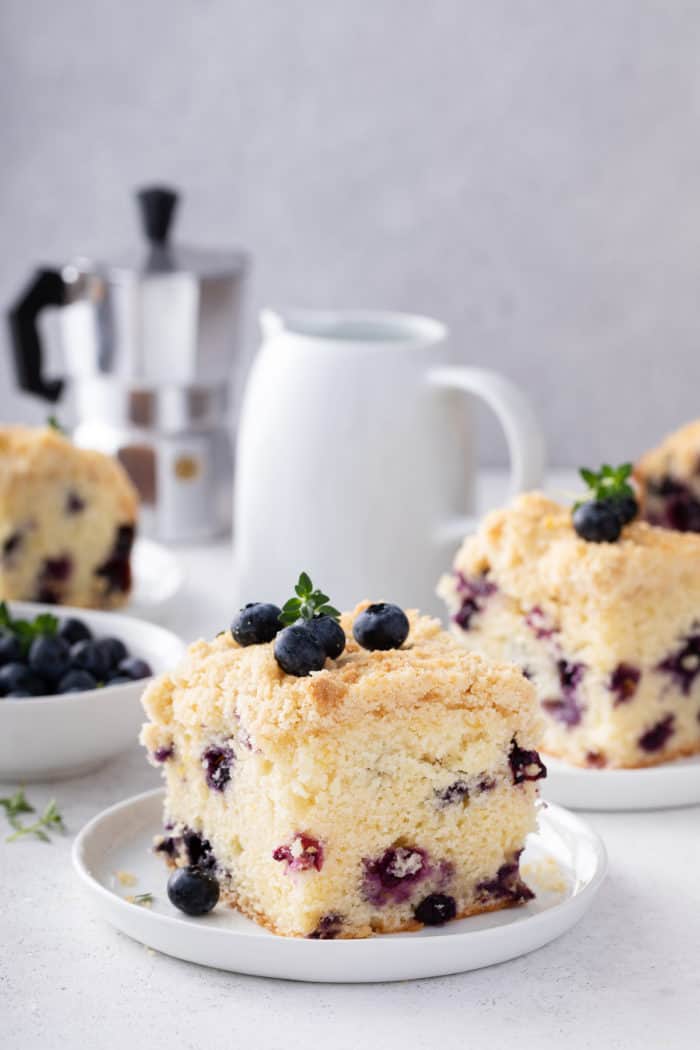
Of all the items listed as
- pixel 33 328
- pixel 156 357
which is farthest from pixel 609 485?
pixel 33 328

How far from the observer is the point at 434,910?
1.38 metres

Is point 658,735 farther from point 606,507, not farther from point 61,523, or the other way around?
point 61,523

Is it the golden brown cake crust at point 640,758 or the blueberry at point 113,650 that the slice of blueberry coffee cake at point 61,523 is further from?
the golden brown cake crust at point 640,758

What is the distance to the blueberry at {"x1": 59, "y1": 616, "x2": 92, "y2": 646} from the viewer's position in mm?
1874

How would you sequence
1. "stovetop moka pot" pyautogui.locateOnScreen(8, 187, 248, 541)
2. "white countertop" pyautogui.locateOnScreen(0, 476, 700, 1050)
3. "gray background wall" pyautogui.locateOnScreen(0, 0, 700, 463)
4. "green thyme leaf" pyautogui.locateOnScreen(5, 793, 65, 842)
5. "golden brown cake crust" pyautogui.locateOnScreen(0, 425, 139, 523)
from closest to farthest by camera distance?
1. "white countertop" pyautogui.locateOnScreen(0, 476, 700, 1050)
2. "green thyme leaf" pyautogui.locateOnScreen(5, 793, 65, 842)
3. "golden brown cake crust" pyautogui.locateOnScreen(0, 425, 139, 523)
4. "stovetop moka pot" pyautogui.locateOnScreen(8, 187, 248, 541)
5. "gray background wall" pyautogui.locateOnScreen(0, 0, 700, 463)

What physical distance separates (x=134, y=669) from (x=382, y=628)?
18.5 inches

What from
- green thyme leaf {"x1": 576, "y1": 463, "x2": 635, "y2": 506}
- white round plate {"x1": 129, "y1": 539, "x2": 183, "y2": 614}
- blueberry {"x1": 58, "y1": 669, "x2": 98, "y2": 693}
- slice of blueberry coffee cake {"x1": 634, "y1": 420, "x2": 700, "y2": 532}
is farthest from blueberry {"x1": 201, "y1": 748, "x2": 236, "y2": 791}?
slice of blueberry coffee cake {"x1": 634, "y1": 420, "x2": 700, "y2": 532}

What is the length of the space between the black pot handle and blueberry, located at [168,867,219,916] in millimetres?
1583

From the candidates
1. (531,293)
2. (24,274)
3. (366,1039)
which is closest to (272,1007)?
(366,1039)

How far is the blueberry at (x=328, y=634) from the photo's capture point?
1.39 meters

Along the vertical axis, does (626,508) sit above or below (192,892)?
above

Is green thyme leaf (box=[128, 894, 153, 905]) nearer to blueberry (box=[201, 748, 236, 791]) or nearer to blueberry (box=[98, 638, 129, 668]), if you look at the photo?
blueberry (box=[201, 748, 236, 791])

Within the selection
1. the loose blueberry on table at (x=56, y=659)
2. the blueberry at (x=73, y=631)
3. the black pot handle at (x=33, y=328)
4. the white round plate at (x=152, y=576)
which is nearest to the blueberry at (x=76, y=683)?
the loose blueberry on table at (x=56, y=659)

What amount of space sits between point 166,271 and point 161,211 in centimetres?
11
